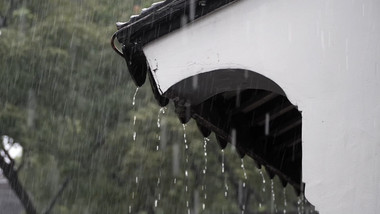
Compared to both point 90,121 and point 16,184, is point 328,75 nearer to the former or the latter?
point 90,121

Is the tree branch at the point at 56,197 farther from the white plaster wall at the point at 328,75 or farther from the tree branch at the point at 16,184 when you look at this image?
the white plaster wall at the point at 328,75

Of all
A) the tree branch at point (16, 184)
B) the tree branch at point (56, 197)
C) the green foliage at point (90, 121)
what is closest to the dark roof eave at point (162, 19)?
the green foliage at point (90, 121)

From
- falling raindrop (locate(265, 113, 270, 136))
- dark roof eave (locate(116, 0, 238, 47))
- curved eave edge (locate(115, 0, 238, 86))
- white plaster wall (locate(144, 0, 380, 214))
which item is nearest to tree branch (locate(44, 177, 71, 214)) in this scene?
falling raindrop (locate(265, 113, 270, 136))

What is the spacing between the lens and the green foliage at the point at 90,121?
1364 centimetres

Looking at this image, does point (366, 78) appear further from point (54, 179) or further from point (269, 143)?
point (54, 179)

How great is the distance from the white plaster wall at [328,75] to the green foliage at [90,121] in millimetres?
9599

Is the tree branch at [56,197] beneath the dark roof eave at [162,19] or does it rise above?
beneath

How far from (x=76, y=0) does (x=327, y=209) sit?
1180cm

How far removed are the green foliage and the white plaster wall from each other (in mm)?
9599

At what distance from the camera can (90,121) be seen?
1436 centimetres

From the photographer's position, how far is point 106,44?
14.4 meters

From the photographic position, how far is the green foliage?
1364cm

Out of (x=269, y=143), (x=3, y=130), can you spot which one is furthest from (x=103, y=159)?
(x=269, y=143)

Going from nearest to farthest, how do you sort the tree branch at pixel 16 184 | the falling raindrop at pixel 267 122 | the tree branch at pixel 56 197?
1. the falling raindrop at pixel 267 122
2. the tree branch at pixel 16 184
3. the tree branch at pixel 56 197
